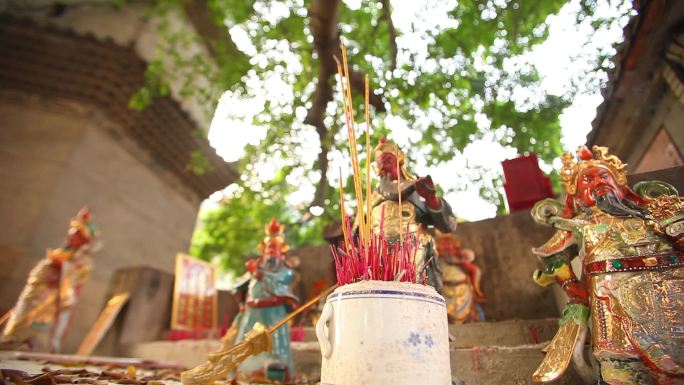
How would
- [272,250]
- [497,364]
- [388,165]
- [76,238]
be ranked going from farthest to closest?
[76,238] < [272,250] < [388,165] < [497,364]

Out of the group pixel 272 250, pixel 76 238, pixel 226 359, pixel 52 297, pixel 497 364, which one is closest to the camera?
pixel 226 359

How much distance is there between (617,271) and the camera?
2182 millimetres

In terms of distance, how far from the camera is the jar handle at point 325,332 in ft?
5.52

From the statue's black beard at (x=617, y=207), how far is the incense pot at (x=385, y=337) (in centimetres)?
137

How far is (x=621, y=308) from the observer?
2.09 m

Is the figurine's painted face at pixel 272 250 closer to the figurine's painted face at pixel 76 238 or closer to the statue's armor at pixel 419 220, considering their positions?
the statue's armor at pixel 419 220

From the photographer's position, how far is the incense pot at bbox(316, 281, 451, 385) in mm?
1528

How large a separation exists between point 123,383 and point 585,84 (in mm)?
6508

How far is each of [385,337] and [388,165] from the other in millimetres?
2090

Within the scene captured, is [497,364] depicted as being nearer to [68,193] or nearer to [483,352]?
[483,352]

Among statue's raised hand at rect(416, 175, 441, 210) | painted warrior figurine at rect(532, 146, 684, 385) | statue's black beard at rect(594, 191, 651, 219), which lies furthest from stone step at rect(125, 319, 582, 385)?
statue's raised hand at rect(416, 175, 441, 210)

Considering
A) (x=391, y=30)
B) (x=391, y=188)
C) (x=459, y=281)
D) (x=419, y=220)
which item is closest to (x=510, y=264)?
(x=459, y=281)

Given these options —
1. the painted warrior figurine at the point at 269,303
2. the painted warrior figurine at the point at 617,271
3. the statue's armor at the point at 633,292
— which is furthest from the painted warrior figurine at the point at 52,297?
the statue's armor at the point at 633,292

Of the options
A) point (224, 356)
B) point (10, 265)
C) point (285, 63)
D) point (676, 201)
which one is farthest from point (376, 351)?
point (10, 265)
